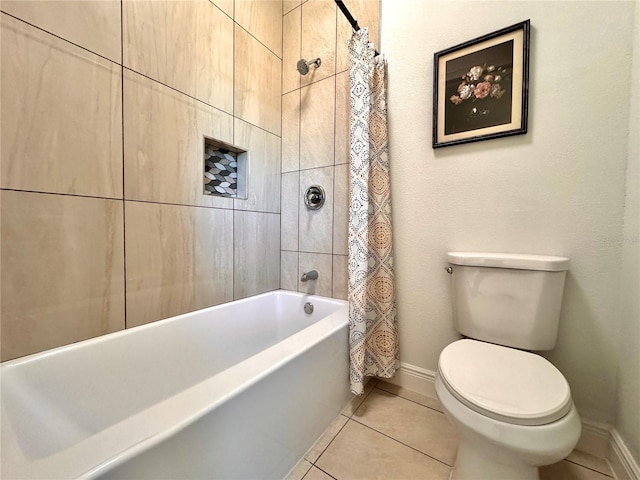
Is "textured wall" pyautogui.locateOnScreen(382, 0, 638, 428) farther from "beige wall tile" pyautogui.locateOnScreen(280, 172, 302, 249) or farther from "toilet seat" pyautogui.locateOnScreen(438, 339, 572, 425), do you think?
"beige wall tile" pyautogui.locateOnScreen(280, 172, 302, 249)

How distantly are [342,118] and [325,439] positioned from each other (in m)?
1.75

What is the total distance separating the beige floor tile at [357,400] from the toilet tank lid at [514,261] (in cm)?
88

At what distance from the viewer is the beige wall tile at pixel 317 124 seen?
5.24 feet

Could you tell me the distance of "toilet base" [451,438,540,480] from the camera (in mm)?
739

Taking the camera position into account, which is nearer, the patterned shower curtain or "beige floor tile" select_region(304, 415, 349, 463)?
"beige floor tile" select_region(304, 415, 349, 463)

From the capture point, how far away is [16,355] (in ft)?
2.70

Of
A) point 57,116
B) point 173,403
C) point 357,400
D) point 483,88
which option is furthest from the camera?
point 357,400

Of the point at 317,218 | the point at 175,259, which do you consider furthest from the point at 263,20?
the point at 175,259

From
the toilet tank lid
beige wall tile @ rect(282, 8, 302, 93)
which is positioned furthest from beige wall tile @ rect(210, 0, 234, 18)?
the toilet tank lid

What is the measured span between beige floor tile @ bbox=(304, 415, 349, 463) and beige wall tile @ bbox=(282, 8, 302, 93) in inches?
82.1

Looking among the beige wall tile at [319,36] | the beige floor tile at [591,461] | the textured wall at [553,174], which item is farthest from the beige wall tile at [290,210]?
the beige floor tile at [591,461]

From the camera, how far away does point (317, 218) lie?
66.1 inches

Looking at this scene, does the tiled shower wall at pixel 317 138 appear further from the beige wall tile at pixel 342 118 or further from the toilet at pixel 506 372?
the toilet at pixel 506 372

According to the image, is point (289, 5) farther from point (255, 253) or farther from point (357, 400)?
point (357, 400)
